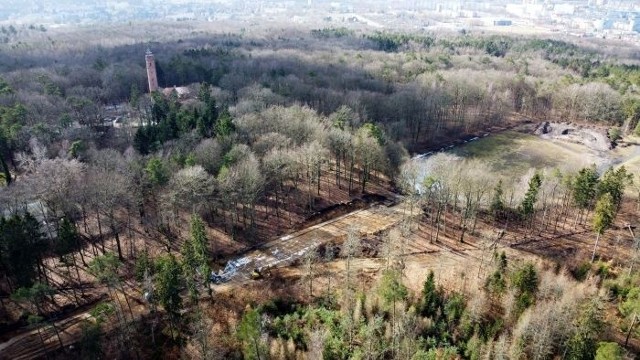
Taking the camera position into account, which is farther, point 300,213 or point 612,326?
point 300,213

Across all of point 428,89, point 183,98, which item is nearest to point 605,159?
point 428,89

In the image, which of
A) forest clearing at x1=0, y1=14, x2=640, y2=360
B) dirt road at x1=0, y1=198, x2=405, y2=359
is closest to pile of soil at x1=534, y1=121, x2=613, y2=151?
forest clearing at x1=0, y1=14, x2=640, y2=360

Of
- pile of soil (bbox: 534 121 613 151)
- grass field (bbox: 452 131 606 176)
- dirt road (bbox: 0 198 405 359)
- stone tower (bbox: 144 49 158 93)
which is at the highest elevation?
stone tower (bbox: 144 49 158 93)

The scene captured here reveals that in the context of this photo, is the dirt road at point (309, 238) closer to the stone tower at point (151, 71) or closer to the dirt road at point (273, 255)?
the dirt road at point (273, 255)

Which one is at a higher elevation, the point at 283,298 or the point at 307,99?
the point at 307,99

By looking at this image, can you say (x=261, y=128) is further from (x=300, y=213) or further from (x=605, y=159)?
(x=605, y=159)

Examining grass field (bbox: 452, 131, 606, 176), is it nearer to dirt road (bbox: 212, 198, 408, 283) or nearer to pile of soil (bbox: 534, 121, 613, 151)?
pile of soil (bbox: 534, 121, 613, 151)

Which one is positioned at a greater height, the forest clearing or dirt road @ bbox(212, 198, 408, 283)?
the forest clearing

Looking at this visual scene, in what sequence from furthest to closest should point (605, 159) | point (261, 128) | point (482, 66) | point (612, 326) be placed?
1. point (482, 66)
2. point (605, 159)
3. point (261, 128)
4. point (612, 326)

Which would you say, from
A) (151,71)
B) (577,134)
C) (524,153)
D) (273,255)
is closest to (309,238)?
(273,255)
